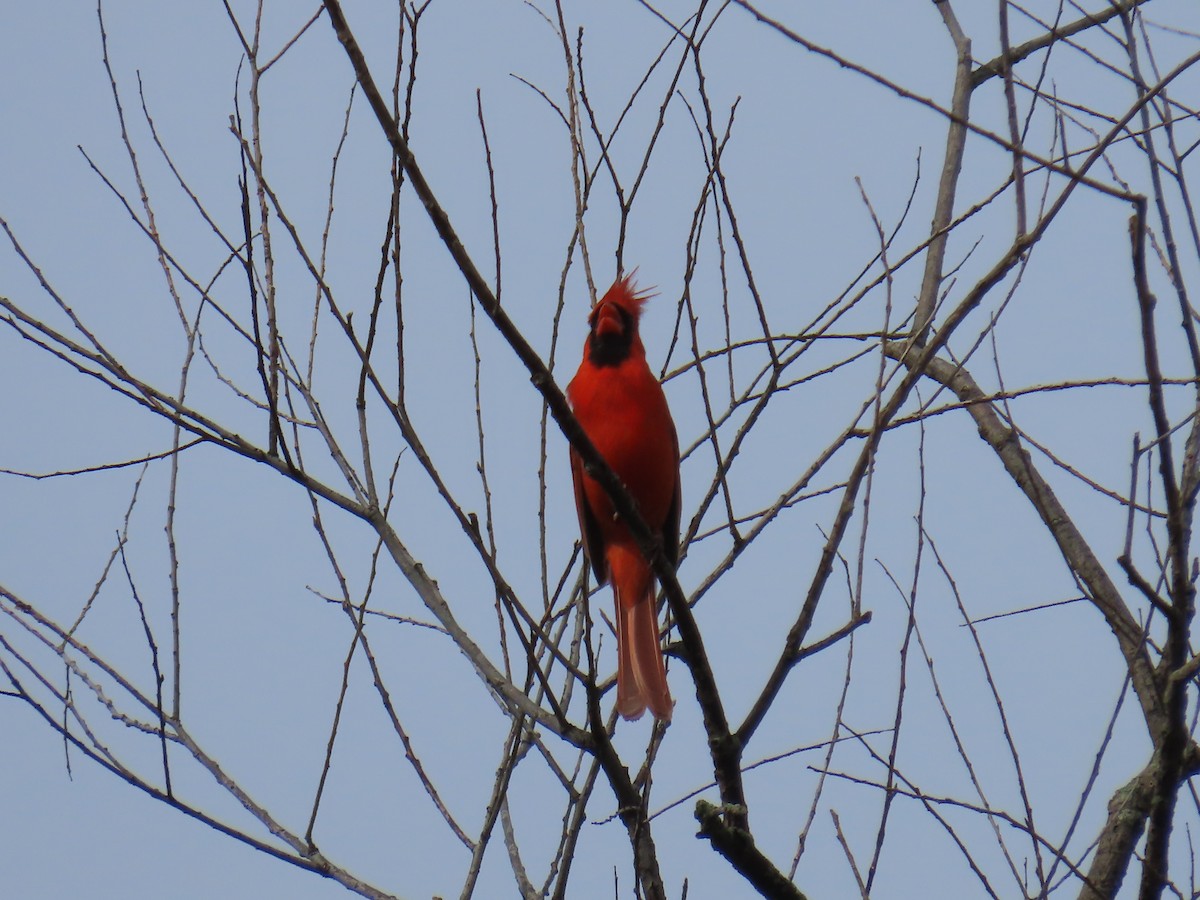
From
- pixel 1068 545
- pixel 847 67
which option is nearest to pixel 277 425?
pixel 847 67

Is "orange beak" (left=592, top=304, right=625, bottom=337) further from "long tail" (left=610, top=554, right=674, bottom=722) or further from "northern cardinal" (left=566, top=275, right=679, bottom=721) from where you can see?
"long tail" (left=610, top=554, right=674, bottom=722)

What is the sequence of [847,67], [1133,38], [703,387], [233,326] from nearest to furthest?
[847,67]
[1133,38]
[703,387]
[233,326]

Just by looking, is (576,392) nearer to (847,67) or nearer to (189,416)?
(189,416)

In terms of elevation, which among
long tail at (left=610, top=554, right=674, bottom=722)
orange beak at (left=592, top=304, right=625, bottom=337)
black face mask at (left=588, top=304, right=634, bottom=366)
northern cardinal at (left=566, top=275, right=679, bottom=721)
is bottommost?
long tail at (left=610, top=554, right=674, bottom=722)

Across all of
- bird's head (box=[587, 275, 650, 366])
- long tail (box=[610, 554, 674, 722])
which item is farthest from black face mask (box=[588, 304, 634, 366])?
long tail (box=[610, 554, 674, 722])

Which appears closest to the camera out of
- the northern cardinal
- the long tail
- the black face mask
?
the long tail

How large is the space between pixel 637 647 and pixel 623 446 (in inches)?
29.3

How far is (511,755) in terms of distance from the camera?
109 inches

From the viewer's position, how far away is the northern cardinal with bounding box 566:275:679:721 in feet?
12.4

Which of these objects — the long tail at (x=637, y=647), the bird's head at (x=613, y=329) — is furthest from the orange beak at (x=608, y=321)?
the long tail at (x=637, y=647)

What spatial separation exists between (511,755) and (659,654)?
66cm

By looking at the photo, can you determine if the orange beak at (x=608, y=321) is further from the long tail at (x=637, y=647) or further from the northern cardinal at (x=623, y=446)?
the long tail at (x=637, y=647)

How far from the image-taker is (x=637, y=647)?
3385mm

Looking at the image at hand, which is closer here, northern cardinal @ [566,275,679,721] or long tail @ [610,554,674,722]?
long tail @ [610,554,674,722]
